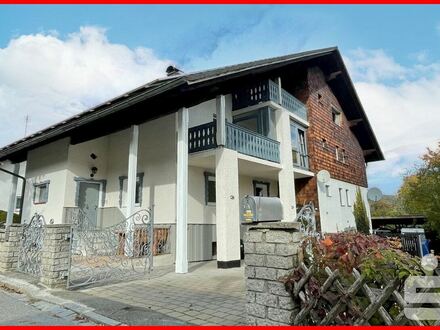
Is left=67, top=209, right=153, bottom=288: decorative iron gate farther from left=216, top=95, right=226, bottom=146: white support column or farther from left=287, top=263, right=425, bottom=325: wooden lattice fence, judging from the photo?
left=287, top=263, right=425, bottom=325: wooden lattice fence

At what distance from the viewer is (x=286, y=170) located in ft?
44.6

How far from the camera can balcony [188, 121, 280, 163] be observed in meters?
10.7

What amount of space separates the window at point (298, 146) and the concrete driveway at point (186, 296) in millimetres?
8291

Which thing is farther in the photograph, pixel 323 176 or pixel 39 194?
pixel 323 176

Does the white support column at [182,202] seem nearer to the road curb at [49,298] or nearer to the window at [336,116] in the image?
the road curb at [49,298]

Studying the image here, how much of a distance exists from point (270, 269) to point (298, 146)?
12788mm

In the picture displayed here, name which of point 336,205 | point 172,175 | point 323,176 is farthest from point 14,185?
point 336,205

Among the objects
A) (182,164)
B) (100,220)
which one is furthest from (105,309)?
(100,220)

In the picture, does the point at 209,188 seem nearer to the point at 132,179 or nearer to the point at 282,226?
the point at 132,179

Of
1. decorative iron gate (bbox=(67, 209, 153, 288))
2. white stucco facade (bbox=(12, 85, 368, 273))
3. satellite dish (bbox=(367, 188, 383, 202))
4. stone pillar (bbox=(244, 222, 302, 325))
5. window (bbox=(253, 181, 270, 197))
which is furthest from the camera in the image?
satellite dish (bbox=(367, 188, 383, 202))

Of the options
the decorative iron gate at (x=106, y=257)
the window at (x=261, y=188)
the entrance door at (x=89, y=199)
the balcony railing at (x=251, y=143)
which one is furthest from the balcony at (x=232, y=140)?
the entrance door at (x=89, y=199)

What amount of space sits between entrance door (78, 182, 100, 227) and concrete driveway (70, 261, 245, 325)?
6.03 m

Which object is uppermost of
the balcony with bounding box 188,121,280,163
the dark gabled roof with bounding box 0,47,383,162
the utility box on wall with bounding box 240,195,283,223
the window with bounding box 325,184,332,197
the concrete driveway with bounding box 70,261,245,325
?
the dark gabled roof with bounding box 0,47,383,162

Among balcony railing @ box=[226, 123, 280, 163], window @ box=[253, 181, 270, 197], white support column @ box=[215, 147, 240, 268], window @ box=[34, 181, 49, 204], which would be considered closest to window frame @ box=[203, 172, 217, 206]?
balcony railing @ box=[226, 123, 280, 163]
